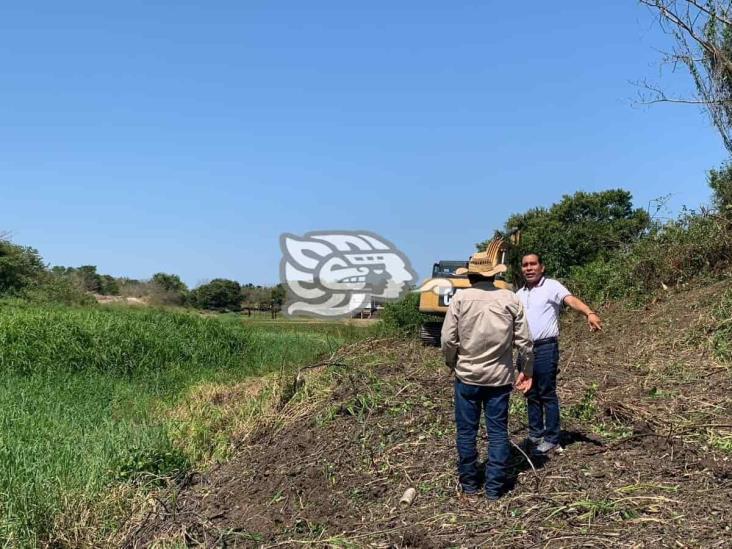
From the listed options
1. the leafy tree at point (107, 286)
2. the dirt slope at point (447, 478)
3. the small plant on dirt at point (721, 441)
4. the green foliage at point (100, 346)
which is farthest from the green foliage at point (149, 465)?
the leafy tree at point (107, 286)

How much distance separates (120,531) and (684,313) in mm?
7572

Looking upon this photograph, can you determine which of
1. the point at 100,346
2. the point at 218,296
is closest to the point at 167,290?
the point at 218,296

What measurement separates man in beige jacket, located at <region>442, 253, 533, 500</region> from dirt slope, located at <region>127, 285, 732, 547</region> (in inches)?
8.9

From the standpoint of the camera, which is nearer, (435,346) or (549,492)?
(549,492)

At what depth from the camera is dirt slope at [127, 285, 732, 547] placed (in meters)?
3.21

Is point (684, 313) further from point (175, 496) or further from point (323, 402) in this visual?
point (175, 496)

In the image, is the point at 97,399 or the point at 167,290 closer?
the point at 97,399

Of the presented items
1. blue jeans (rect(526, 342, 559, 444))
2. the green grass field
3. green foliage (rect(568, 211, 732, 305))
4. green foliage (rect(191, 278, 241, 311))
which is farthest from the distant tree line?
blue jeans (rect(526, 342, 559, 444))

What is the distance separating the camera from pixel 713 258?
10156 millimetres

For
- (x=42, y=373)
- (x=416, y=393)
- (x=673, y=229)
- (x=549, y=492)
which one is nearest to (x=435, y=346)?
(x=673, y=229)

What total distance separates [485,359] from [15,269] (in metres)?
29.3

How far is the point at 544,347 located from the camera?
4141 millimetres

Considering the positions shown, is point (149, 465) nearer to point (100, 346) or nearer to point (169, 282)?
point (100, 346)

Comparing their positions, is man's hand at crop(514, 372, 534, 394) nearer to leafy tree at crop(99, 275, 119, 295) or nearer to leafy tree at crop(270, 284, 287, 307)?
leafy tree at crop(270, 284, 287, 307)
